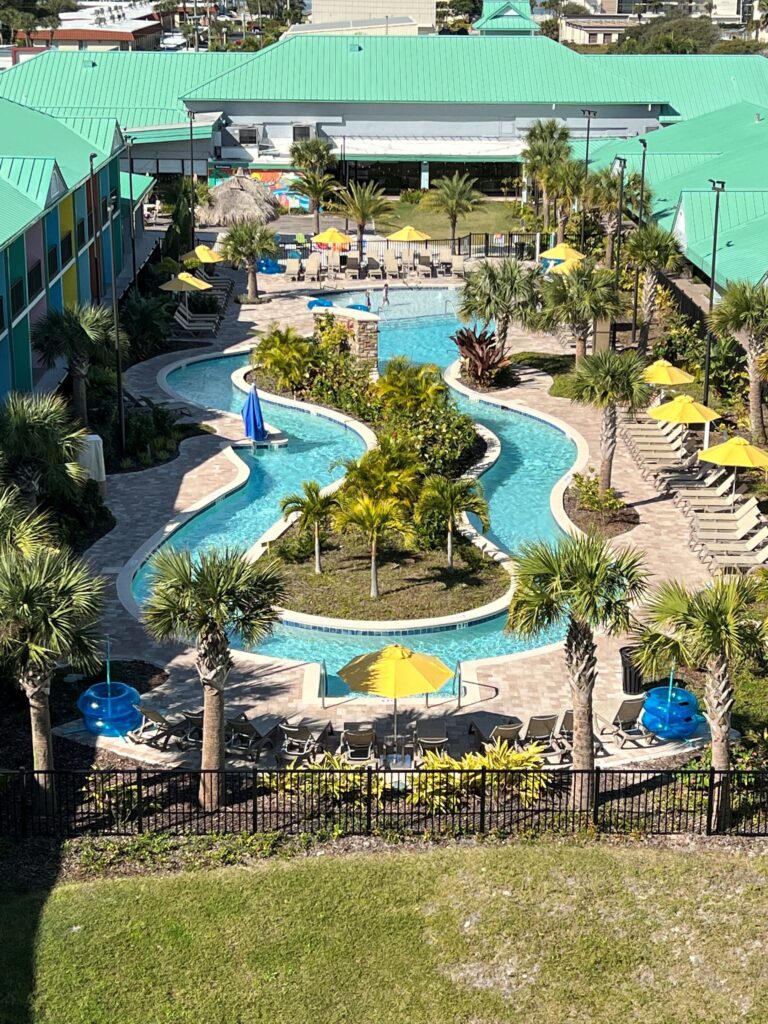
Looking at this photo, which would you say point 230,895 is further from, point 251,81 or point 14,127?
point 251,81

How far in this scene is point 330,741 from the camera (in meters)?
24.9

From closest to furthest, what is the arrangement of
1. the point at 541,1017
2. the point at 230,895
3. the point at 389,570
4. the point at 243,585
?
1. the point at 541,1017
2. the point at 230,895
3. the point at 243,585
4. the point at 389,570

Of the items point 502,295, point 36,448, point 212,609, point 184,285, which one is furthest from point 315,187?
point 212,609

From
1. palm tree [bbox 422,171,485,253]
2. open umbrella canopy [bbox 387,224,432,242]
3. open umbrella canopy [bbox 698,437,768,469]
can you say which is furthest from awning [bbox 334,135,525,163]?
open umbrella canopy [bbox 698,437,768,469]

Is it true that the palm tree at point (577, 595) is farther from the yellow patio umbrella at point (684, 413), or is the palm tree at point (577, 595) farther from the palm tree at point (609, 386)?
the yellow patio umbrella at point (684, 413)

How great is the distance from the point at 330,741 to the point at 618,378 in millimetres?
13664

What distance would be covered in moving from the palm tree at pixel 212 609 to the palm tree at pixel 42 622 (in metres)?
0.95

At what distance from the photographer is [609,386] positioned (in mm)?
34938

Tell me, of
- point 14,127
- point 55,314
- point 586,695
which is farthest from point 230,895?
point 14,127

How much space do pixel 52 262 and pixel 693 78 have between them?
5052 cm

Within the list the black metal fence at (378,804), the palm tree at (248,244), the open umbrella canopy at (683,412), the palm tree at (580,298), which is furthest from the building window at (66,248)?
the black metal fence at (378,804)

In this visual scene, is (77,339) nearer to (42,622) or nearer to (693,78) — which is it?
(42,622)

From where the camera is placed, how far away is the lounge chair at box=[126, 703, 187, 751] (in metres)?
24.5

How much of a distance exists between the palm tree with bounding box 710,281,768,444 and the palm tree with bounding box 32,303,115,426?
15.3 meters
